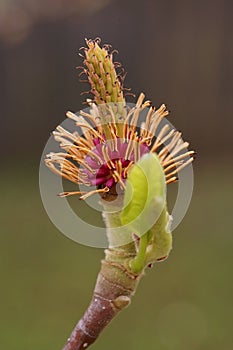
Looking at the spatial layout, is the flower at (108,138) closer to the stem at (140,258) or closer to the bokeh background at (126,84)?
the stem at (140,258)

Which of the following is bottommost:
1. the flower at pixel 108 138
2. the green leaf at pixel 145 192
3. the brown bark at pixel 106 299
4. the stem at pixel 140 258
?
the brown bark at pixel 106 299

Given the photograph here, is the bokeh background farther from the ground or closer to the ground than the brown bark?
farther from the ground

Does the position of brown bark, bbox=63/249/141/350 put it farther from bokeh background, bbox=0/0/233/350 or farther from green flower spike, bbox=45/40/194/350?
bokeh background, bbox=0/0/233/350

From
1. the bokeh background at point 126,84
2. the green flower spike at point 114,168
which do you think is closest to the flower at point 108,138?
the green flower spike at point 114,168

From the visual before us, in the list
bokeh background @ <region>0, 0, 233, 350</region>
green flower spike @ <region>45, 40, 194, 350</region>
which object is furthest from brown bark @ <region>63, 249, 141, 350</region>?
bokeh background @ <region>0, 0, 233, 350</region>

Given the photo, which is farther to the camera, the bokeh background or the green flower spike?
the bokeh background

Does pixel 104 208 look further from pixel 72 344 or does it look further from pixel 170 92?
pixel 170 92

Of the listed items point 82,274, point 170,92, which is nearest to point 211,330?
point 82,274
